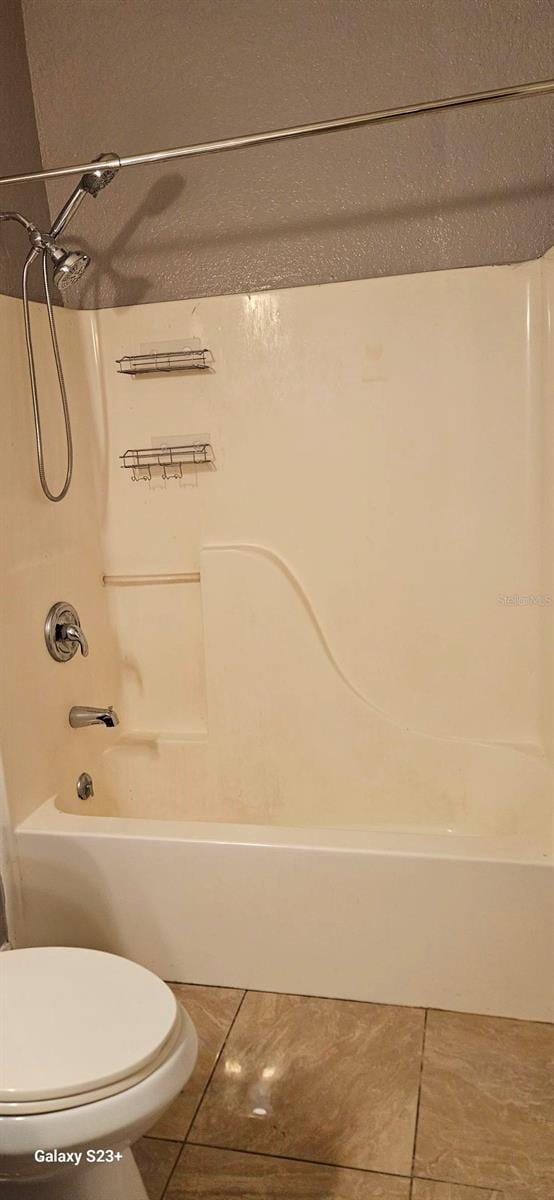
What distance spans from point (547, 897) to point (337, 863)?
1.35ft

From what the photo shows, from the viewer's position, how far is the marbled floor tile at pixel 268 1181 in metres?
1.39

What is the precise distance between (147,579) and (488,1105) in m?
1.51

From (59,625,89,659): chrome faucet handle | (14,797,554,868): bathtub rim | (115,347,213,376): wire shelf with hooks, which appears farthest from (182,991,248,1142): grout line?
(115,347,213,376): wire shelf with hooks

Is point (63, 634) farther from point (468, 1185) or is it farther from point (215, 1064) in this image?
point (468, 1185)

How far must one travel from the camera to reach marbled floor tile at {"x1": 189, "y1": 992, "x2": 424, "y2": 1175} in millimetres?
1495

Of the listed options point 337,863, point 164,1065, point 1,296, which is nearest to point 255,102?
point 1,296

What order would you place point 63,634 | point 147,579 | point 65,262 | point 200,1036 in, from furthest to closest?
point 147,579 < point 63,634 < point 65,262 < point 200,1036

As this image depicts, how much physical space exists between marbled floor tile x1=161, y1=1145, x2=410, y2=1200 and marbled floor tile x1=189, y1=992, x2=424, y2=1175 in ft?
0.07

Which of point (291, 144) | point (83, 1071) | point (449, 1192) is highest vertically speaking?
point (291, 144)

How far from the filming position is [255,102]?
2.17m

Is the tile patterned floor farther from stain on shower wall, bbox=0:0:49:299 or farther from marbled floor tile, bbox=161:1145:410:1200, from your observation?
stain on shower wall, bbox=0:0:49:299

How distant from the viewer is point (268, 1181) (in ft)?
4.68

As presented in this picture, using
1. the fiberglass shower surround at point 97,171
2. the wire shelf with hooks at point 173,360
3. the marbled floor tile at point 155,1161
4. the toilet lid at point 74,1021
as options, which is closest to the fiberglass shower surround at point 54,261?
the fiberglass shower surround at point 97,171

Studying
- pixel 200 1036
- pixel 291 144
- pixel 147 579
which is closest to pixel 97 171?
pixel 291 144
